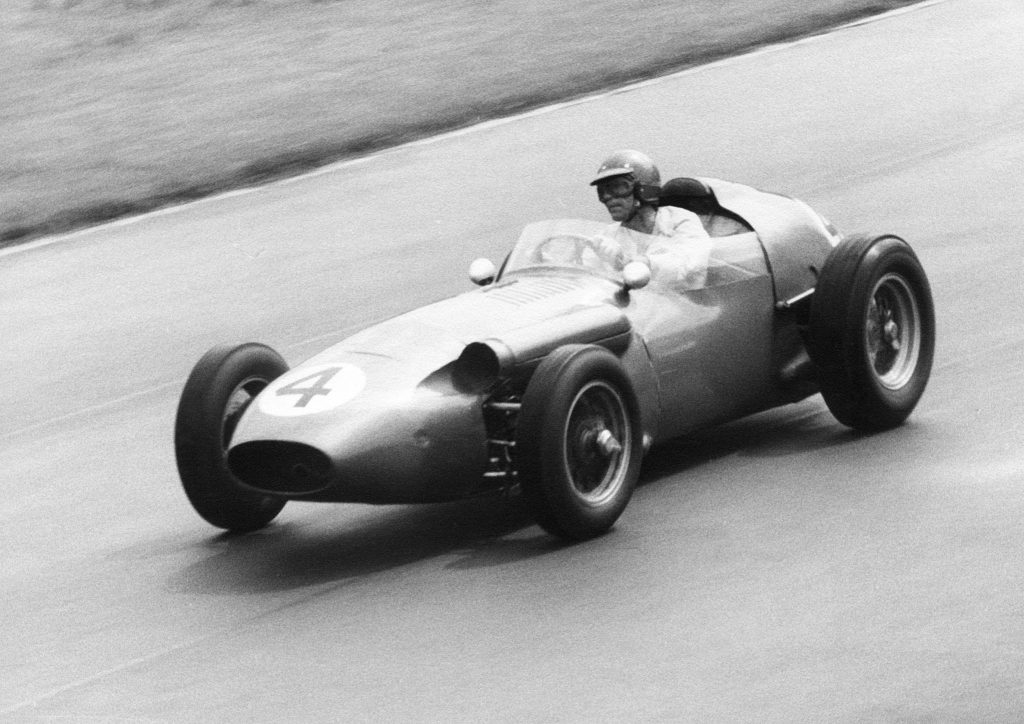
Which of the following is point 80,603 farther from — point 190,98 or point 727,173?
point 190,98

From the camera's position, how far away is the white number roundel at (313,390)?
7.53 metres

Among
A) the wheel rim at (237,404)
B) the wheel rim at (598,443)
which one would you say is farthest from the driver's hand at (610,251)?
the wheel rim at (237,404)

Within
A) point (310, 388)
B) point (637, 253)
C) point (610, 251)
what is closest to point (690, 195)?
point (637, 253)

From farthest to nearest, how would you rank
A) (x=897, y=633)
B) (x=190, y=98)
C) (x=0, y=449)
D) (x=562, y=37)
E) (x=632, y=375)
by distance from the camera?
(x=562, y=37) → (x=190, y=98) → (x=0, y=449) → (x=632, y=375) → (x=897, y=633)

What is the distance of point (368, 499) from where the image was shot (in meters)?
7.43

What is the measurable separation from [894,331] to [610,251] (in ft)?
4.52

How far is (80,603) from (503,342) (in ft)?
6.24

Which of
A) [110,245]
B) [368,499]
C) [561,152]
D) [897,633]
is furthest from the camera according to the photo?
[561,152]

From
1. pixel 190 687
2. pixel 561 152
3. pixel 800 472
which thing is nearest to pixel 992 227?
pixel 561 152

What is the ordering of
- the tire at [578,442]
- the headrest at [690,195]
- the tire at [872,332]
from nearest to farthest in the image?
the tire at [578,442]
the tire at [872,332]
the headrest at [690,195]

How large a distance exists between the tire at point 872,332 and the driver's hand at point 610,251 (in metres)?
0.86

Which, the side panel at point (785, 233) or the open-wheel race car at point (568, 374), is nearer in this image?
the open-wheel race car at point (568, 374)

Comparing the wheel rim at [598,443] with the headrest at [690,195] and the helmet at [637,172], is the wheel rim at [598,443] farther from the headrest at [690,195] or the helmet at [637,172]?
the headrest at [690,195]

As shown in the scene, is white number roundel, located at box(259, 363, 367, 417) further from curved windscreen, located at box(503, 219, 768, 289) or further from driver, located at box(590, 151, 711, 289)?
driver, located at box(590, 151, 711, 289)
